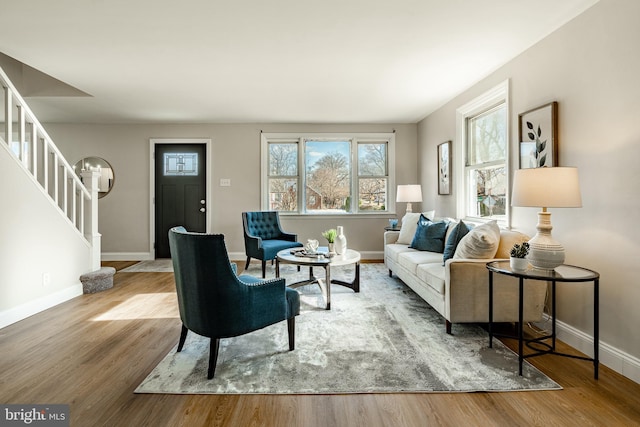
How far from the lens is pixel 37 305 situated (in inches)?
128

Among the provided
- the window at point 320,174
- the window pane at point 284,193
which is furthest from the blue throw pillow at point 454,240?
the window pane at point 284,193

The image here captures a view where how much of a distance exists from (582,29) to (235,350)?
132 inches

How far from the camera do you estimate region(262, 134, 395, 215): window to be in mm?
6008

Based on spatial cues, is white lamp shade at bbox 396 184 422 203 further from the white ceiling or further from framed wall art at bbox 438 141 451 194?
the white ceiling

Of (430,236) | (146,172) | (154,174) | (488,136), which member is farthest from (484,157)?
(146,172)

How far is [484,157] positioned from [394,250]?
1536 mm

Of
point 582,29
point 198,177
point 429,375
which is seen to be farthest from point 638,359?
point 198,177

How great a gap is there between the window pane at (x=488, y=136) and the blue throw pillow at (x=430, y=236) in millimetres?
932

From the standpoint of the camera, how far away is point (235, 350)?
2.40 metres

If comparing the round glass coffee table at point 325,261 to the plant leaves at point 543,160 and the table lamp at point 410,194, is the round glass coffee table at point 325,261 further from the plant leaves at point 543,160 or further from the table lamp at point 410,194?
the plant leaves at point 543,160

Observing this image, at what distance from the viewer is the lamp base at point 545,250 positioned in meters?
2.11

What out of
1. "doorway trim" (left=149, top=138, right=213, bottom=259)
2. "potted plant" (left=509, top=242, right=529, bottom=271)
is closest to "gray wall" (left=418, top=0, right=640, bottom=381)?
"potted plant" (left=509, top=242, right=529, bottom=271)

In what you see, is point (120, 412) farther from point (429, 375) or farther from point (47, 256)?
point (47, 256)

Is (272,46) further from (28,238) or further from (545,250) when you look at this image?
(28,238)
